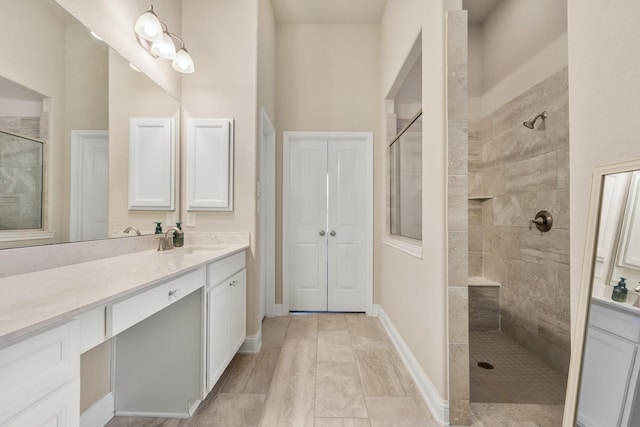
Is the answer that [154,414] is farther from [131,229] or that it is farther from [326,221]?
[326,221]

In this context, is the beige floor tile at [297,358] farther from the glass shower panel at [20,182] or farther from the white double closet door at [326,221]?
the glass shower panel at [20,182]

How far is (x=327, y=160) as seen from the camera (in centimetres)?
329

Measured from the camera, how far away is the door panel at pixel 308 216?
3283 millimetres

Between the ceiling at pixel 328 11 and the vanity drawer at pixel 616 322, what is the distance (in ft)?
10.7

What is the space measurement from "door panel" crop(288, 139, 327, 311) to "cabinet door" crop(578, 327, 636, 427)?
260 cm

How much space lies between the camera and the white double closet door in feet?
10.8

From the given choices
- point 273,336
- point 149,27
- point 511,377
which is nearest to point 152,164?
point 149,27

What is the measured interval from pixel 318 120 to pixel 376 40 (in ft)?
3.79

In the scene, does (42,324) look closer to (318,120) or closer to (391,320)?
(391,320)

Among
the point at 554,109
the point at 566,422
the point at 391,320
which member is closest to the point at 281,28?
the point at 554,109

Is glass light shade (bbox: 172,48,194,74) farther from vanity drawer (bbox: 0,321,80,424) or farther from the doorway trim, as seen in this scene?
vanity drawer (bbox: 0,321,80,424)

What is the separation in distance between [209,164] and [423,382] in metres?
2.21

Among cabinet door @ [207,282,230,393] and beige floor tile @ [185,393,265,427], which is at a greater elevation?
cabinet door @ [207,282,230,393]

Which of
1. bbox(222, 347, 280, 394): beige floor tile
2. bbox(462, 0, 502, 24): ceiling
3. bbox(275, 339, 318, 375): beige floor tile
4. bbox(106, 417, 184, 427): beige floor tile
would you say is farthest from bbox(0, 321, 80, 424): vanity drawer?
bbox(462, 0, 502, 24): ceiling
